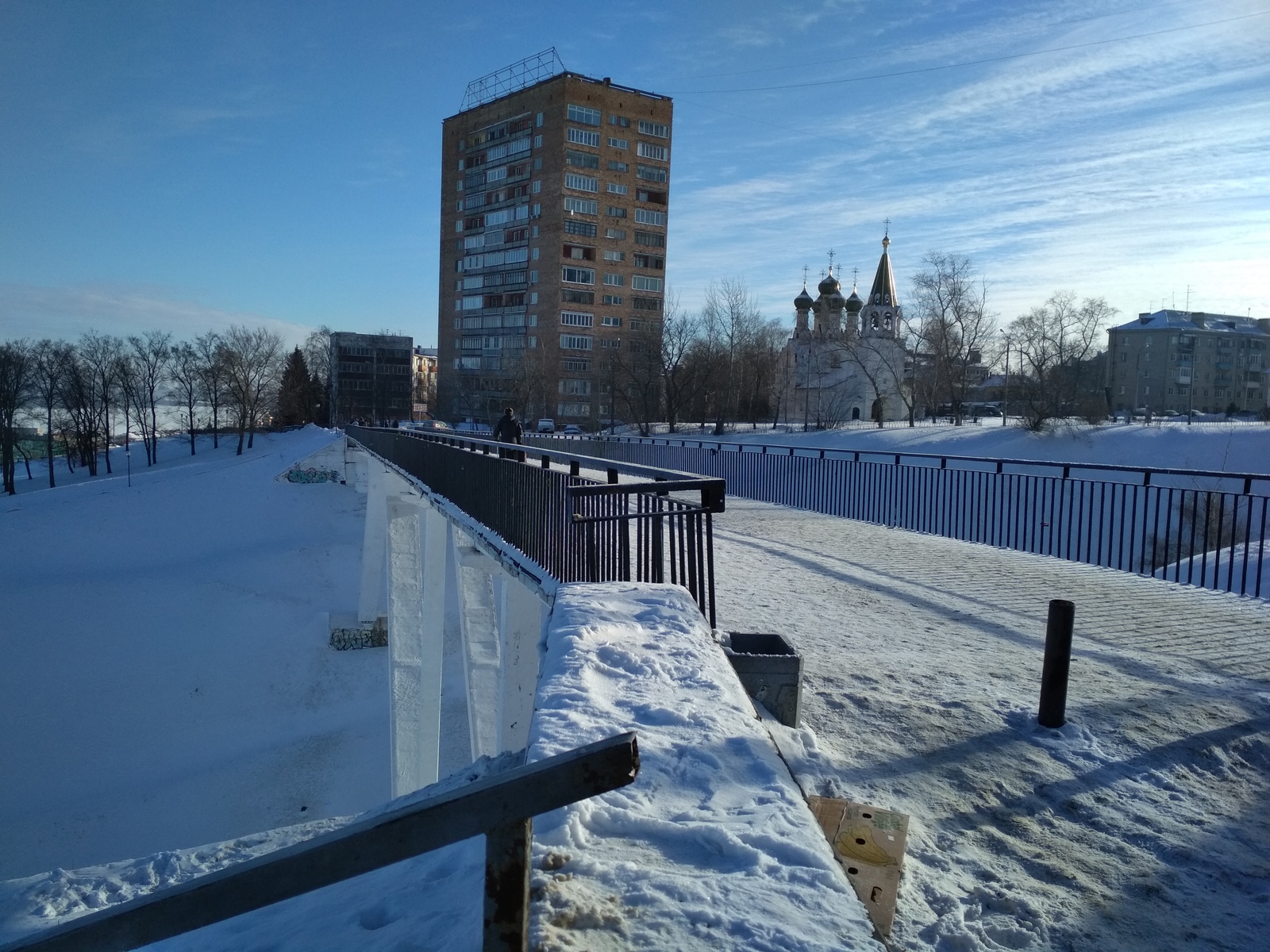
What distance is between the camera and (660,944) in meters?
2.11

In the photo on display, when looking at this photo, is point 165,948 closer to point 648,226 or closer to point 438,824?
point 438,824

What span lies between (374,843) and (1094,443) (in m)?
39.8

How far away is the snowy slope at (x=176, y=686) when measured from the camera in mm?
16969

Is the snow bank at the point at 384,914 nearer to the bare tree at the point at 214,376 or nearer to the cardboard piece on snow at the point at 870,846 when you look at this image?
the cardboard piece on snow at the point at 870,846

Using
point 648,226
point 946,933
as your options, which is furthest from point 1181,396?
point 946,933

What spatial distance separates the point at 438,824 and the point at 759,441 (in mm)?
41377

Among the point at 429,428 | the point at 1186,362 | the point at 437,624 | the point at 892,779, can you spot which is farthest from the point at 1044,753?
the point at 1186,362

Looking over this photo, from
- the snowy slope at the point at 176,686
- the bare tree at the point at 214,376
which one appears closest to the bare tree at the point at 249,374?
the bare tree at the point at 214,376

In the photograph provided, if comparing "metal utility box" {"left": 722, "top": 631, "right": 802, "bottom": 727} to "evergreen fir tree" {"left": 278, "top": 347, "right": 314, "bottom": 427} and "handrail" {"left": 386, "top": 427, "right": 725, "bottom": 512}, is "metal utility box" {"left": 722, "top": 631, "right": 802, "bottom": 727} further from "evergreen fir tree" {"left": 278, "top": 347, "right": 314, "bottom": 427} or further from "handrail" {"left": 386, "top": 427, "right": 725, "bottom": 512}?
"evergreen fir tree" {"left": 278, "top": 347, "right": 314, "bottom": 427}

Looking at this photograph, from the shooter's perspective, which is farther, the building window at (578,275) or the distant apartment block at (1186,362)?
the distant apartment block at (1186,362)

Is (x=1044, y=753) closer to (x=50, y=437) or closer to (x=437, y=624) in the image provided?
(x=437, y=624)

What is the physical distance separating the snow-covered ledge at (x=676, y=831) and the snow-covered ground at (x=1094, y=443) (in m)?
28.5

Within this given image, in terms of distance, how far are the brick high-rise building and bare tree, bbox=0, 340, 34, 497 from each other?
110ft

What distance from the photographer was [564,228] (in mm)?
80000
